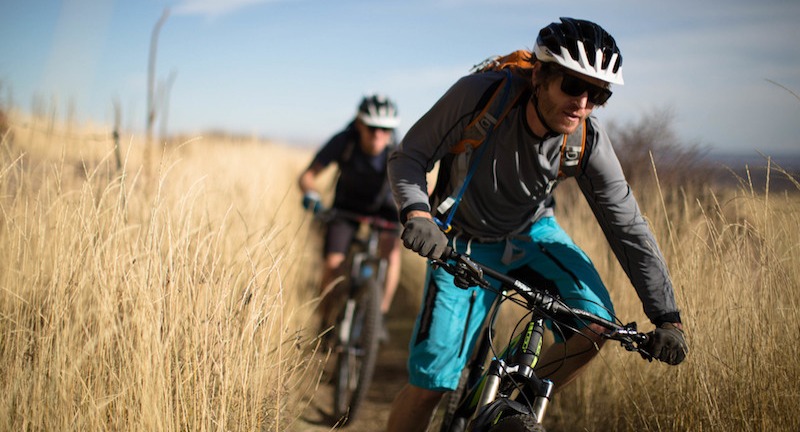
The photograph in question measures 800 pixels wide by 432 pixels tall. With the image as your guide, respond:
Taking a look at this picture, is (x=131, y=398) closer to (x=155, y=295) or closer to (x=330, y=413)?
(x=155, y=295)

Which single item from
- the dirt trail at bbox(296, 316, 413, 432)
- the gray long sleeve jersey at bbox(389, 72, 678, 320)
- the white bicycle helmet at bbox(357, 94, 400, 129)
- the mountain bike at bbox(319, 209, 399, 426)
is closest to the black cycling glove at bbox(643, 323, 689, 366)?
the gray long sleeve jersey at bbox(389, 72, 678, 320)

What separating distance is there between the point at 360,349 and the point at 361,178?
4.69ft

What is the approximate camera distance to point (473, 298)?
9.31ft

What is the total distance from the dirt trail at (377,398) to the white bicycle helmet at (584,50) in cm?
255

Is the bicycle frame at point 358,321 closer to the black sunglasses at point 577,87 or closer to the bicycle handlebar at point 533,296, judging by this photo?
the bicycle handlebar at point 533,296

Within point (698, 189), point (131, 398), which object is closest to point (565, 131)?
point (131, 398)

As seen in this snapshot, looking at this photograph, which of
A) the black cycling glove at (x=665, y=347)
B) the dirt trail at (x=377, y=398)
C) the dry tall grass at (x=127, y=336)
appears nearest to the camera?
the black cycling glove at (x=665, y=347)

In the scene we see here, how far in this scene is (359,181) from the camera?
550cm

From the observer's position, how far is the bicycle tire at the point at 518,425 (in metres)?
1.95

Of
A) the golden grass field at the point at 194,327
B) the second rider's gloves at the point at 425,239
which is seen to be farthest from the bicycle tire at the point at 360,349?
the second rider's gloves at the point at 425,239

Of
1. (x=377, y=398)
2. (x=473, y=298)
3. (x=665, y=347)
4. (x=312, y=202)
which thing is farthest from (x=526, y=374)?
(x=377, y=398)

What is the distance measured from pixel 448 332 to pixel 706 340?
1.15 meters

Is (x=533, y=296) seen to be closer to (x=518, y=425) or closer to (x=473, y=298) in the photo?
(x=518, y=425)

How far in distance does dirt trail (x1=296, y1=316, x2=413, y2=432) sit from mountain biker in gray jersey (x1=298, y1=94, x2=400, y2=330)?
27.6 inches
